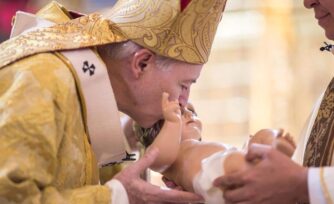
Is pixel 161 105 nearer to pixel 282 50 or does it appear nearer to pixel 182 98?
pixel 182 98

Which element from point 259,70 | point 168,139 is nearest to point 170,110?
point 168,139

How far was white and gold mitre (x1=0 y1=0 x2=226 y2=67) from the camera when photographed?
4.69 feet

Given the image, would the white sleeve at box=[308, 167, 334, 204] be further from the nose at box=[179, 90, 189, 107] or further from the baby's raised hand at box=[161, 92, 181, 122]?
the nose at box=[179, 90, 189, 107]

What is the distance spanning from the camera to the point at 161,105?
1.54 metres

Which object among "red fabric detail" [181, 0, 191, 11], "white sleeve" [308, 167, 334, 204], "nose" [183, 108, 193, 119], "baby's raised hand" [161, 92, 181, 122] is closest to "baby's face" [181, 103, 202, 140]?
"nose" [183, 108, 193, 119]

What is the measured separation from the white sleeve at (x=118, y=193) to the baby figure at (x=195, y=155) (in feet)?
0.38

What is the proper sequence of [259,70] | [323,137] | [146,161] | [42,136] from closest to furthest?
[42,136]
[146,161]
[323,137]
[259,70]

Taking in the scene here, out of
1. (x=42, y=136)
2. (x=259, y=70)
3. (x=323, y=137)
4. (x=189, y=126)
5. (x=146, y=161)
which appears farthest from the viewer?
(x=259, y=70)

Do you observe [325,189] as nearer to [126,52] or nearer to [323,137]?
[323,137]

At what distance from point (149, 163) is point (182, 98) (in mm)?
302

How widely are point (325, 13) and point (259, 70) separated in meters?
1.48

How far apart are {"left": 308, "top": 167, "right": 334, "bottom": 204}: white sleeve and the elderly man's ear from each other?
493mm

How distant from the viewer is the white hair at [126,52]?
1.50 metres

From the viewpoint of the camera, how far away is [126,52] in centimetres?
150
